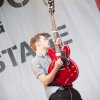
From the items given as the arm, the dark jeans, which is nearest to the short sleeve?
the arm

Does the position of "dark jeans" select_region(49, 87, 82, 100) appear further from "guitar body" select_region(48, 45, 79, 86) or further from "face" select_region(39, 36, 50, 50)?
"face" select_region(39, 36, 50, 50)

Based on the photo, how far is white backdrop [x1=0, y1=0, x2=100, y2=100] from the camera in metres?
3.90

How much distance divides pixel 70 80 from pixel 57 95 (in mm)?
178

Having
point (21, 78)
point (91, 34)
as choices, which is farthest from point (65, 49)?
point (91, 34)

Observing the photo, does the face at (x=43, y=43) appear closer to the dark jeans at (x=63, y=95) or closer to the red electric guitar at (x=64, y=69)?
the red electric guitar at (x=64, y=69)

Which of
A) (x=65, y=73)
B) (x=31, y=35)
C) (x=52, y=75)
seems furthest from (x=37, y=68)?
(x=31, y=35)

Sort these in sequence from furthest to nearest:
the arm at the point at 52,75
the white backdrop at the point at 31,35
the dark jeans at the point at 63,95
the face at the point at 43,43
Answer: the white backdrop at the point at 31,35 → the face at the point at 43,43 → the dark jeans at the point at 63,95 → the arm at the point at 52,75

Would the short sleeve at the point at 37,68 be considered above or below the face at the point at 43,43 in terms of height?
below

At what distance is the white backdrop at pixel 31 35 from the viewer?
3896 mm

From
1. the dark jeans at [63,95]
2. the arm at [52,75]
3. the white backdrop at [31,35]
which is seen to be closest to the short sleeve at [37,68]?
the arm at [52,75]

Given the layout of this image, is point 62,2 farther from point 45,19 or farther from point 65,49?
point 65,49

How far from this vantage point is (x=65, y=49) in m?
2.52

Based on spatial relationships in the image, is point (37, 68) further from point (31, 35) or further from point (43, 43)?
point (31, 35)

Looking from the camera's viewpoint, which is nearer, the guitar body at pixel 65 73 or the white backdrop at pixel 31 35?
the guitar body at pixel 65 73
